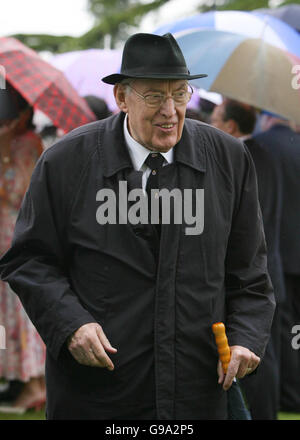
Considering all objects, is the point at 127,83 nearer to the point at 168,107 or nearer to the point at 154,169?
the point at 168,107

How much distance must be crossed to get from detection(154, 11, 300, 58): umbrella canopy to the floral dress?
135 centimetres

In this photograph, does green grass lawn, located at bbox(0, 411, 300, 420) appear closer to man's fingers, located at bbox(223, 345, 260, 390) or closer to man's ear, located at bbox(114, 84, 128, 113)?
man's fingers, located at bbox(223, 345, 260, 390)

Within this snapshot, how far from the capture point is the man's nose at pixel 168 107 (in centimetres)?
274

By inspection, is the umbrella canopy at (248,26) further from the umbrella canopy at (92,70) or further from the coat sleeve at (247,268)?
the coat sleeve at (247,268)

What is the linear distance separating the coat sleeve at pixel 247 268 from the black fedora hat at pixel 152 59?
0.43 m

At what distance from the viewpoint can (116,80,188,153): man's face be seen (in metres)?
2.75

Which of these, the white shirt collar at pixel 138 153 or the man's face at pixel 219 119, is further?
the man's face at pixel 219 119

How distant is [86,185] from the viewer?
9.05 ft

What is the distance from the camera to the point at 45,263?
2756 mm

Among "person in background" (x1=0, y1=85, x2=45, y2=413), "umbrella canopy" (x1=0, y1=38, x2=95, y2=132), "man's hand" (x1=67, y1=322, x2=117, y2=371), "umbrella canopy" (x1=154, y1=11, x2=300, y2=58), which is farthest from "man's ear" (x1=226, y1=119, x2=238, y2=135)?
"man's hand" (x1=67, y1=322, x2=117, y2=371)

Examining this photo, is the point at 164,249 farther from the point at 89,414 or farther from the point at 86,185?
the point at 89,414

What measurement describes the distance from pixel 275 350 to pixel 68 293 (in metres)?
2.40

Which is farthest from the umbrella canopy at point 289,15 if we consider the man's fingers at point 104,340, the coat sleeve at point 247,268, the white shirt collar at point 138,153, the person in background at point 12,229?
the man's fingers at point 104,340
